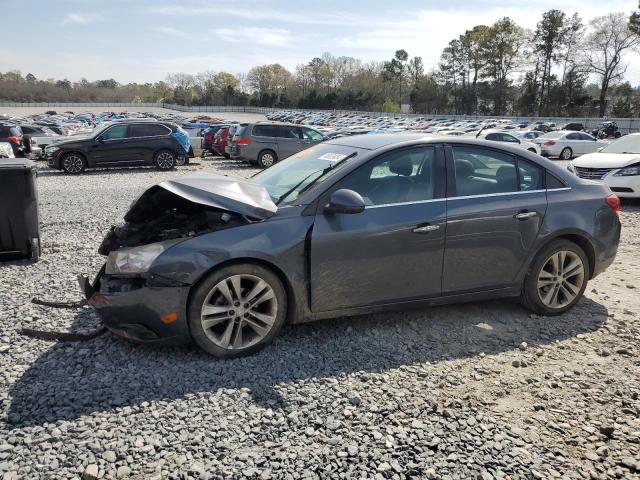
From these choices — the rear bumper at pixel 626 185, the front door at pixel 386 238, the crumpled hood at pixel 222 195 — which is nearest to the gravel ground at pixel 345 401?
the front door at pixel 386 238

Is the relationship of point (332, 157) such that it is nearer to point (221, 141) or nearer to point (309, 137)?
point (309, 137)

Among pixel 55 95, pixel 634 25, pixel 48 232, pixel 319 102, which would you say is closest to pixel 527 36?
pixel 634 25

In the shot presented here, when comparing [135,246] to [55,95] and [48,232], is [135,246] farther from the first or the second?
[55,95]

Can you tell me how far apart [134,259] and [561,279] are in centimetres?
369

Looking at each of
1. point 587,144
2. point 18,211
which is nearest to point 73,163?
point 18,211

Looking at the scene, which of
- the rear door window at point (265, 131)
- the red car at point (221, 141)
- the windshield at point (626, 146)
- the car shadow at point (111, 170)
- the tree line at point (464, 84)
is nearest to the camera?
the windshield at point (626, 146)

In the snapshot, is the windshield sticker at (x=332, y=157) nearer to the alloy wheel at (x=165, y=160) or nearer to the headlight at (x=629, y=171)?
the headlight at (x=629, y=171)

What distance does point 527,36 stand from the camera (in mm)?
73812

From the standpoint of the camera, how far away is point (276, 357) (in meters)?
3.84

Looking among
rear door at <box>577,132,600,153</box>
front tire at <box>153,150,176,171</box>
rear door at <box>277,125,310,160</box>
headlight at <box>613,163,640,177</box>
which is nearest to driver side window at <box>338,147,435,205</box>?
headlight at <box>613,163,640,177</box>

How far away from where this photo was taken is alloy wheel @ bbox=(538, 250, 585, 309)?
4.65 m

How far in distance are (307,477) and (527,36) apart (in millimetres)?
82952

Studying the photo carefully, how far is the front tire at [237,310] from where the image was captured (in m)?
3.65

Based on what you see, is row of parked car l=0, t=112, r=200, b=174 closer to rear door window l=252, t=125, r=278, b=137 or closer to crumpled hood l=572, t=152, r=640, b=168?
rear door window l=252, t=125, r=278, b=137
